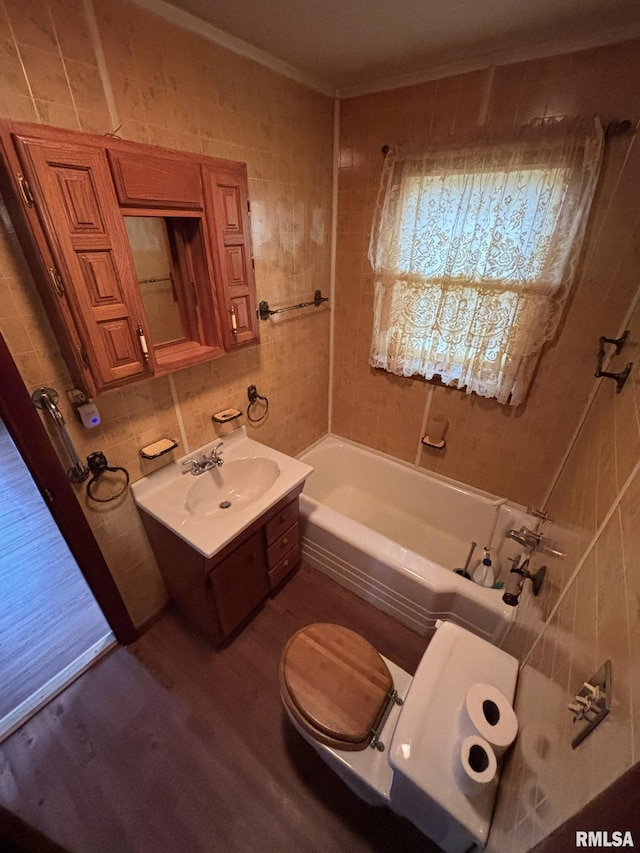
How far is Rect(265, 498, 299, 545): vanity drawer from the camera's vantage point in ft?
5.24

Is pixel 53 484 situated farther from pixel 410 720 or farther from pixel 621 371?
pixel 621 371

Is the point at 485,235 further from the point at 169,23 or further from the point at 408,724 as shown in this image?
the point at 408,724

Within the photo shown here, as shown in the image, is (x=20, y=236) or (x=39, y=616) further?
(x=39, y=616)

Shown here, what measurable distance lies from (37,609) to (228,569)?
50.0 inches

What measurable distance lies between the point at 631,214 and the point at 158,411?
6.83ft

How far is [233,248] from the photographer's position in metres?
1.41

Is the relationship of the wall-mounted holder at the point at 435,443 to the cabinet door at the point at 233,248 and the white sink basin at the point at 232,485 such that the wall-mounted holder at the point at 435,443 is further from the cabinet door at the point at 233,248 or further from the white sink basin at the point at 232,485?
the cabinet door at the point at 233,248

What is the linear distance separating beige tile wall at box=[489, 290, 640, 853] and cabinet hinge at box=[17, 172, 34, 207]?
5.04 feet

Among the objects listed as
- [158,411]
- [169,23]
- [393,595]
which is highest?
[169,23]

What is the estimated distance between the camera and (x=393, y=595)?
175 cm

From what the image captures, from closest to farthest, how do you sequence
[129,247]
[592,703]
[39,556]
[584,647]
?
[592,703]
[584,647]
[129,247]
[39,556]

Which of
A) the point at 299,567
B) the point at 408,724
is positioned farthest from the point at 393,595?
the point at 408,724

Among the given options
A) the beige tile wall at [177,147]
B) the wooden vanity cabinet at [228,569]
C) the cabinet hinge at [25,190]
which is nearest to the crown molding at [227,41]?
the beige tile wall at [177,147]

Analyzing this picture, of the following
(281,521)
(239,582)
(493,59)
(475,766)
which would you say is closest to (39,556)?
(239,582)
